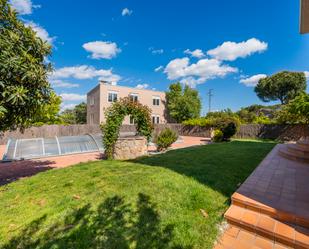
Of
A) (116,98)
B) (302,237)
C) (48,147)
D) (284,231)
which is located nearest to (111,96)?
(116,98)

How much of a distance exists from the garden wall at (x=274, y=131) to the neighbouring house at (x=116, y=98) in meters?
12.9

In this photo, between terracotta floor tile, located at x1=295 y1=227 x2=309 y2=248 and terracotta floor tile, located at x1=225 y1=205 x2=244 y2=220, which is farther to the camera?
terracotta floor tile, located at x1=225 y1=205 x2=244 y2=220

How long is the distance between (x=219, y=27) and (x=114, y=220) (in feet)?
52.6

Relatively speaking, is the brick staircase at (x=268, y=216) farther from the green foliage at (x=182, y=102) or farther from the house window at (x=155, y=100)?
the house window at (x=155, y=100)

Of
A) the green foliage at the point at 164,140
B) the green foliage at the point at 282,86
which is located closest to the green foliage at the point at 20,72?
the green foliage at the point at 164,140

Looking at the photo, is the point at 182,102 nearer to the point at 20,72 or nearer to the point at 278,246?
the point at 20,72

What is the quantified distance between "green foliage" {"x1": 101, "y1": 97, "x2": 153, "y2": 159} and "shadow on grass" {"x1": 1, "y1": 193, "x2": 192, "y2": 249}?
4.85 m

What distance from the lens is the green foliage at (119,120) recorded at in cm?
758

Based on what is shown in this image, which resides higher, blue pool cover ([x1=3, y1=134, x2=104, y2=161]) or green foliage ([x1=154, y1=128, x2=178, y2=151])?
green foliage ([x1=154, y1=128, x2=178, y2=151])

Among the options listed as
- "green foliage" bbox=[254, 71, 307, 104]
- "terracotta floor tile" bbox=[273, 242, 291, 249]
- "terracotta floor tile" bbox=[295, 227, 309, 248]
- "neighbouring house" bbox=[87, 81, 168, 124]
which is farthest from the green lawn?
"green foliage" bbox=[254, 71, 307, 104]

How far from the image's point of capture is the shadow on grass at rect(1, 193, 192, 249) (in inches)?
83.7

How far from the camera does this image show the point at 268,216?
2.49m

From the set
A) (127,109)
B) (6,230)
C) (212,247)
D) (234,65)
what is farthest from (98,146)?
(234,65)

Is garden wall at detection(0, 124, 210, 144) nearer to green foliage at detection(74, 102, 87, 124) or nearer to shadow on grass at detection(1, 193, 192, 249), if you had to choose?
shadow on grass at detection(1, 193, 192, 249)
